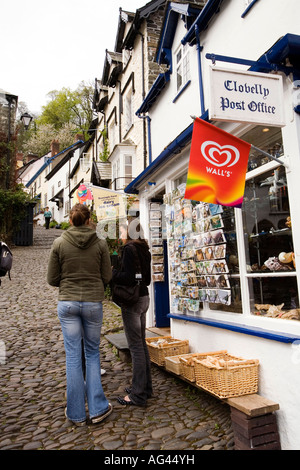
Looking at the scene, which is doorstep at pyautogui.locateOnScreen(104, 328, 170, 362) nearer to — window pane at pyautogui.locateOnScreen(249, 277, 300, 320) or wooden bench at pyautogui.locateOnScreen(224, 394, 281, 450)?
window pane at pyautogui.locateOnScreen(249, 277, 300, 320)

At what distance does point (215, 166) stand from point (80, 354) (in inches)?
92.4

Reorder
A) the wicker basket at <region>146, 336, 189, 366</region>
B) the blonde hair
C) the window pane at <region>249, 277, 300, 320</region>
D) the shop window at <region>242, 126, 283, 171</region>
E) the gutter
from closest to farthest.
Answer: the window pane at <region>249, 277, 300, 320</region> < the shop window at <region>242, 126, 283, 171</region> < the blonde hair < the gutter < the wicker basket at <region>146, 336, 189, 366</region>

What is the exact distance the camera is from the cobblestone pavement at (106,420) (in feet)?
10.9

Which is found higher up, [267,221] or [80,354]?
[267,221]

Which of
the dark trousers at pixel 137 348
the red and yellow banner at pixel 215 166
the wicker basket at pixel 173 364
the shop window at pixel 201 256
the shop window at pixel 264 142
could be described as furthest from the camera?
the wicker basket at pixel 173 364

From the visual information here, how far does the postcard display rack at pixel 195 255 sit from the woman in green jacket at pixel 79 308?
153 centimetres

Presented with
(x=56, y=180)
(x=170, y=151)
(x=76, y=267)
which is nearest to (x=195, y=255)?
(x=170, y=151)

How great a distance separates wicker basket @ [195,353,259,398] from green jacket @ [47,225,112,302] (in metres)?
1.40

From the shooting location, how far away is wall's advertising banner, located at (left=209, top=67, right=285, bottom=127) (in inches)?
122

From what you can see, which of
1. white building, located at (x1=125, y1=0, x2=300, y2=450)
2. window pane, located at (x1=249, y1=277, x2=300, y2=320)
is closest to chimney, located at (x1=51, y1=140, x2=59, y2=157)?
white building, located at (x1=125, y1=0, x2=300, y2=450)

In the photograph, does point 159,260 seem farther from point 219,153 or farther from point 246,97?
point 246,97

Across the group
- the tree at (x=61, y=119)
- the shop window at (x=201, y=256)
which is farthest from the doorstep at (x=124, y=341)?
the tree at (x=61, y=119)

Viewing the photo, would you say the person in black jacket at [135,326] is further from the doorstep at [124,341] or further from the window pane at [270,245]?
the doorstep at [124,341]

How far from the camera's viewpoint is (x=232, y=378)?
11.2 ft
